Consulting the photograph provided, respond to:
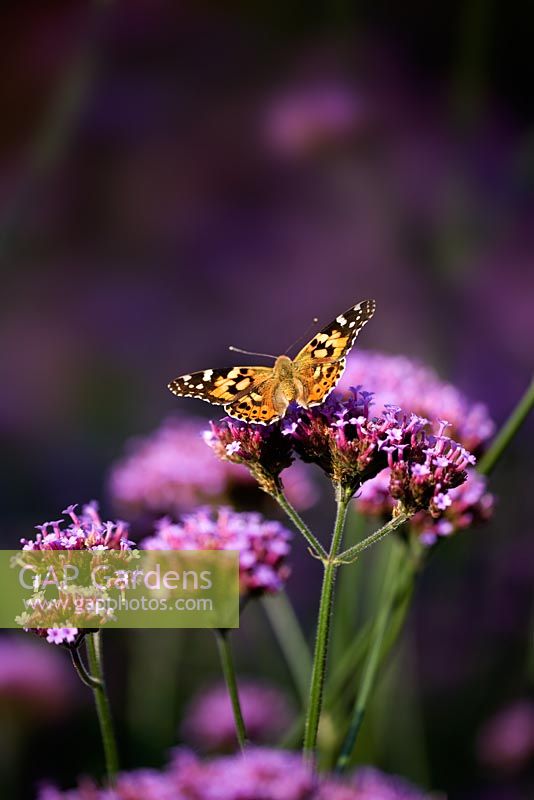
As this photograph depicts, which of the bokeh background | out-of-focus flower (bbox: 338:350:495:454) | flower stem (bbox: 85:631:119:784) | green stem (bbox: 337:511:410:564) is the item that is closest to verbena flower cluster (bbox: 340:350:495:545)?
out-of-focus flower (bbox: 338:350:495:454)

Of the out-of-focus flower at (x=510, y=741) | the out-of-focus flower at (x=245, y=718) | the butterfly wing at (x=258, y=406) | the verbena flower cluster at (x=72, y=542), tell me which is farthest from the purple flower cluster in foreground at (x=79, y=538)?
the out-of-focus flower at (x=510, y=741)

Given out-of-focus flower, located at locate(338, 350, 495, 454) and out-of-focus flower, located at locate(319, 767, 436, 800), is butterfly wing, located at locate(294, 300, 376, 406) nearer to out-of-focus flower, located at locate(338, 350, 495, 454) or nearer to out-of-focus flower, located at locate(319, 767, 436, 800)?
out-of-focus flower, located at locate(338, 350, 495, 454)

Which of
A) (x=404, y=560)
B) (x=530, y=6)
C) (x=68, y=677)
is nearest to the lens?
(x=404, y=560)

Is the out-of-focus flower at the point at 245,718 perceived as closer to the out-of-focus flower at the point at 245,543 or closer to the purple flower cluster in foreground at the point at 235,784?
the out-of-focus flower at the point at 245,543

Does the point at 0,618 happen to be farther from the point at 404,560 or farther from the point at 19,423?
the point at 19,423

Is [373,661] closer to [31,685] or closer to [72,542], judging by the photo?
[72,542]

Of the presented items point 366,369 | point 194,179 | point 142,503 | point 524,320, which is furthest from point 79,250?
point 366,369
